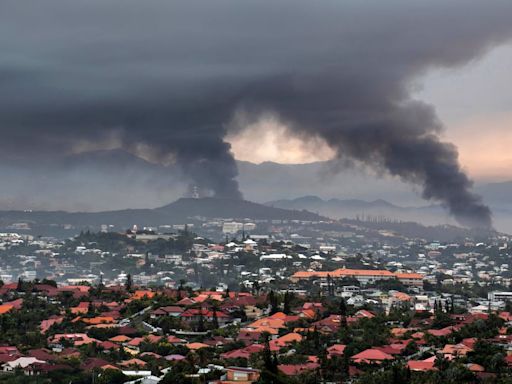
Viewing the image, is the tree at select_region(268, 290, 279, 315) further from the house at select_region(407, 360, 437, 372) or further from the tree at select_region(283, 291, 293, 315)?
the house at select_region(407, 360, 437, 372)

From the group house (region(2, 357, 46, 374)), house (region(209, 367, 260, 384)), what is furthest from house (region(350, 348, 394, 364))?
house (region(2, 357, 46, 374))

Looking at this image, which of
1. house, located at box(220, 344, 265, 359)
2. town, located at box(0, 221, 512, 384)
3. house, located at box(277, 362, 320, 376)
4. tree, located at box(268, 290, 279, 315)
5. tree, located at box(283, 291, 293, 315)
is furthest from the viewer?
tree, located at box(268, 290, 279, 315)

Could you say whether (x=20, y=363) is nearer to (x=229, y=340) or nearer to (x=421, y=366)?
(x=229, y=340)

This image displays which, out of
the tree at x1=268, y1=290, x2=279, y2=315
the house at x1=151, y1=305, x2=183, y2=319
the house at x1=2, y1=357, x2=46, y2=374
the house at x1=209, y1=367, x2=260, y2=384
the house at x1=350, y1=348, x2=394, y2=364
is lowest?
the house at x1=2, y1=357, x2=46, y2=374

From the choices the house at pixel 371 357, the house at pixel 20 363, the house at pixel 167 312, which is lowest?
the house at pixel 20 363

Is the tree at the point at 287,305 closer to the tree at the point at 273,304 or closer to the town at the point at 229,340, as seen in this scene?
the town at the point at 229,340

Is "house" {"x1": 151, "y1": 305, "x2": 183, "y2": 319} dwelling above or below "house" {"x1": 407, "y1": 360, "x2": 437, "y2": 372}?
above

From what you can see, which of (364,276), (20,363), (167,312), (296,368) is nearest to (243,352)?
(296,368)

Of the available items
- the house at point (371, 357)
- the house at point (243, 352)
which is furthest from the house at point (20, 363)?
the house at point (371, 357)

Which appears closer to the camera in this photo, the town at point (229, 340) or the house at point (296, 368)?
the town at point (229, 340)

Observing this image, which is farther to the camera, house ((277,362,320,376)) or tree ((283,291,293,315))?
tree ((283,291,293,315))

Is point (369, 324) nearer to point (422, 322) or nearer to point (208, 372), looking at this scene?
point (422, 322)
